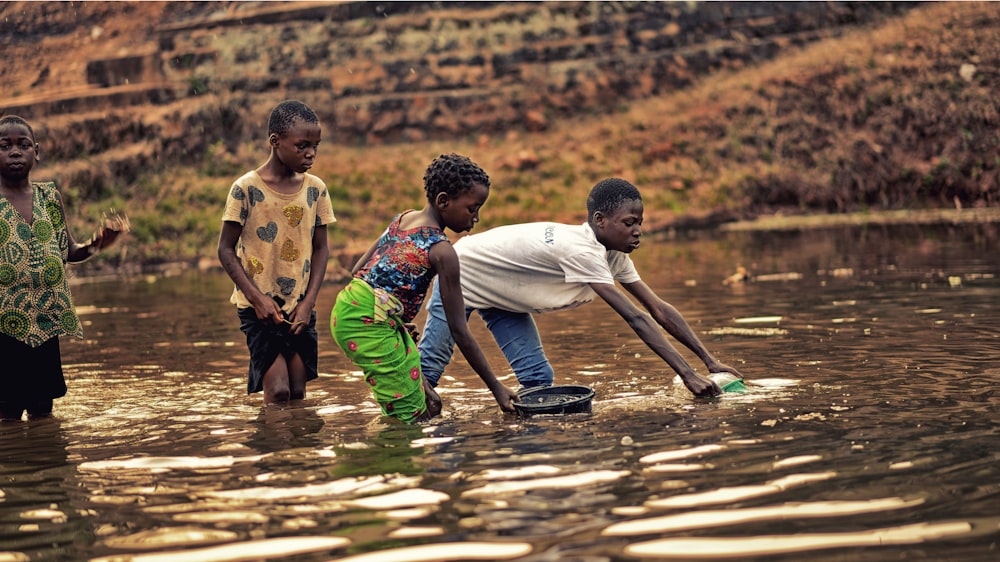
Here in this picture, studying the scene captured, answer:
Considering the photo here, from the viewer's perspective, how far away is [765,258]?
16.3m

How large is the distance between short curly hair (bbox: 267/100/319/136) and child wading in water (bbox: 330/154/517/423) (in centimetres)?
96

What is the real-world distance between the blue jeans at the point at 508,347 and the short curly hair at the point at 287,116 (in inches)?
51.1

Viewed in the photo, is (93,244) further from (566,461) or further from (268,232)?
(566,461)

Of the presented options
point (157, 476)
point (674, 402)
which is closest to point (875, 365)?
point (674, 402)

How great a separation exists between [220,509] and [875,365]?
4462mm

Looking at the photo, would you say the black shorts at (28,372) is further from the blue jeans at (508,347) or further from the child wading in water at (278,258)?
the blue jeans at (508,347)

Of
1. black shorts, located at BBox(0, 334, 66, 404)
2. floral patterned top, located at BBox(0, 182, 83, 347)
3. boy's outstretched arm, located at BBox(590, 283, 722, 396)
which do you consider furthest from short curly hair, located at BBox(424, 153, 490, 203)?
black shorts, located at BBox(0, 334, 66, 404)

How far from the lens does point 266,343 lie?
6930mm

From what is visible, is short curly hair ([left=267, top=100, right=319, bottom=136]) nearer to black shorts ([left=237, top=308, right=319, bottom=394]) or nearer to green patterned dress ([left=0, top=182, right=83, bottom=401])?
black shorts ([left=237, top=308, right=319, bottom=394])

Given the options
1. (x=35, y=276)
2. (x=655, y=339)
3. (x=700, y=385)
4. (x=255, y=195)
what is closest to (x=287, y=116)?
(x=255, y=195)

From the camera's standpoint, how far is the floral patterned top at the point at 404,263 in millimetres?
5969

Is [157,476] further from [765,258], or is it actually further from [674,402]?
[765,258]

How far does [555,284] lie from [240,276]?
71.4 inches

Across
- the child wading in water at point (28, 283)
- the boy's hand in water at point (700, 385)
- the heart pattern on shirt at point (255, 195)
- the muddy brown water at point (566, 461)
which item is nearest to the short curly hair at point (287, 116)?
the heart pattern on shirt at point (255, 195)
